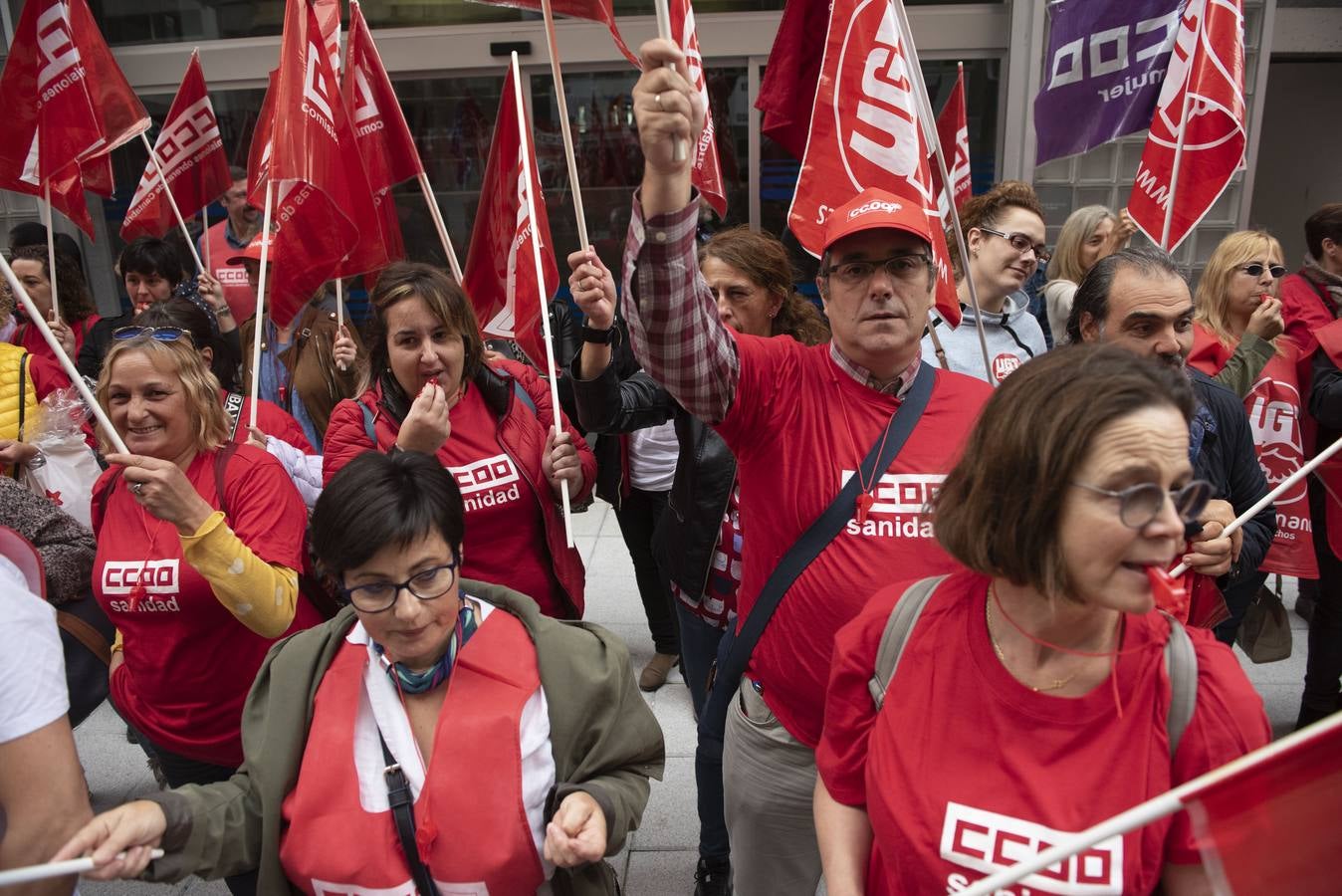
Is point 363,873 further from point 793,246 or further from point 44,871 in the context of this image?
point 793,246

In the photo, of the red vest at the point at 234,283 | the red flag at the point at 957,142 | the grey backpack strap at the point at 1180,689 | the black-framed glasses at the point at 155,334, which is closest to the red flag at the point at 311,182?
the black-framed glasses at the point at 155,334

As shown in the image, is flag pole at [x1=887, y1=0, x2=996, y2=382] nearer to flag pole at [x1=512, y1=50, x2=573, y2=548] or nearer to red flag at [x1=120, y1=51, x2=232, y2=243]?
flag pole at [x1=512, y1=50, x2=573, y2=548]

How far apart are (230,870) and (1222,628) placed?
310cm

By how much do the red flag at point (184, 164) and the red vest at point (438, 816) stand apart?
4.06 m

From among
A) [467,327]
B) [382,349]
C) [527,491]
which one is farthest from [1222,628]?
[382,349]

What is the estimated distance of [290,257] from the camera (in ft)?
12.0

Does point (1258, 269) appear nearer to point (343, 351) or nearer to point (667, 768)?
point (667, 768)

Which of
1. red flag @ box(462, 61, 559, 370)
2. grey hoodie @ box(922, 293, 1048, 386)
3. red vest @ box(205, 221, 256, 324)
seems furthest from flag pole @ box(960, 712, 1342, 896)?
red vest @ box(205, 221, 256, 324)

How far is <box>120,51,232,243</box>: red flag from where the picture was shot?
15.7 feet

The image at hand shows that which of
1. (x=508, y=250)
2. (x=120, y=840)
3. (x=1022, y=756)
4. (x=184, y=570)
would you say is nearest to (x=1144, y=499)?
(x=1022, y=756)

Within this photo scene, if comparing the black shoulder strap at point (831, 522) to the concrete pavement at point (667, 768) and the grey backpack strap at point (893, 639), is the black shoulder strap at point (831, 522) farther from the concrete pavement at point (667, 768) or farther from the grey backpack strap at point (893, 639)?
the concrete pavement at point (667, 768)

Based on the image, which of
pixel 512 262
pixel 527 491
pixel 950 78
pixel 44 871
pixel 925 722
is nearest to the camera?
pixel 44 871

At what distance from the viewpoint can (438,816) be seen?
5.49ft

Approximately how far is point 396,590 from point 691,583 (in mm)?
1256
